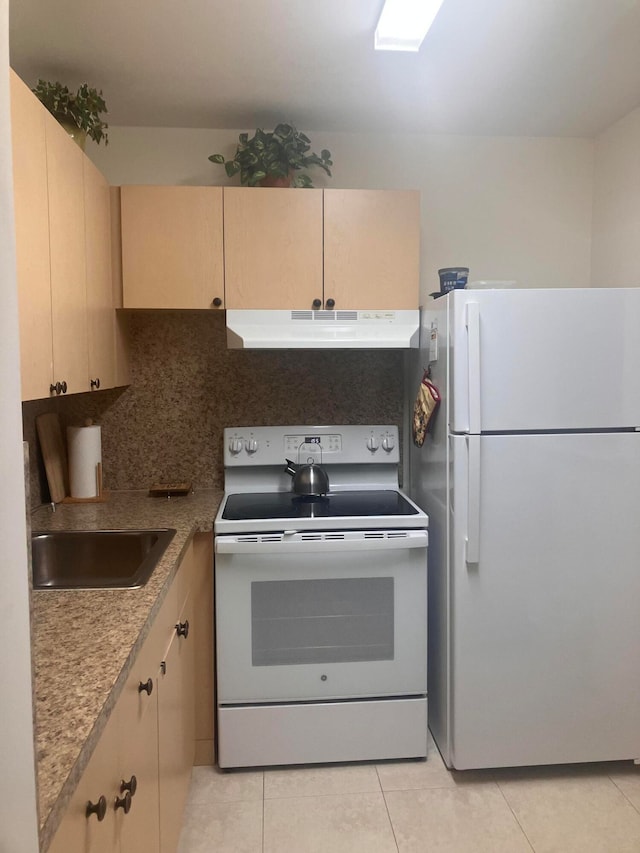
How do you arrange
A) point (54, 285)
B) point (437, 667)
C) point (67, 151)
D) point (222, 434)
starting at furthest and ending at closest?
point (222, 434), point (437, 667), point (67, 151), point (54, 285)

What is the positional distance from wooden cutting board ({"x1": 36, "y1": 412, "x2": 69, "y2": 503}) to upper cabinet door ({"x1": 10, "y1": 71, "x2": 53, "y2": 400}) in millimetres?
912

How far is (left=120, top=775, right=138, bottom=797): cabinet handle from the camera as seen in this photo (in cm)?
118

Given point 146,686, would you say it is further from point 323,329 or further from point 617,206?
point 617,206

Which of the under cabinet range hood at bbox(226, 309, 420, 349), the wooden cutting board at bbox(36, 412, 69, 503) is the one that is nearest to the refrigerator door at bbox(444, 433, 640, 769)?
the under cabinet range hood at bbox(226, 309, 420, 349)

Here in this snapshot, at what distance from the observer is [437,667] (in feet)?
7.58

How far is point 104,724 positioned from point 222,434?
6.04 ft

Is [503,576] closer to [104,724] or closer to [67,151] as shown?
[104,724]

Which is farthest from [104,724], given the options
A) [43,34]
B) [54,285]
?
[43,34]

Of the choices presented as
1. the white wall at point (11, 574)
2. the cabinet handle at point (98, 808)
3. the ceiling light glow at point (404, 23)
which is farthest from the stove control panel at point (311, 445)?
the white wall at point (11, 574)

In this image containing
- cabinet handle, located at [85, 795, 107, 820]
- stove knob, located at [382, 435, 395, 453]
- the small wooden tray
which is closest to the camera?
cabinet handle, located at [85, 795, 107, 820]

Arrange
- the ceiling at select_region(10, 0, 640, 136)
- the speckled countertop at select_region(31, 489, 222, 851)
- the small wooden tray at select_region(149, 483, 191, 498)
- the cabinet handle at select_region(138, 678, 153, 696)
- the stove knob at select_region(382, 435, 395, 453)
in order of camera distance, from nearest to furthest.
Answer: the speckled countertop at select_region(31, 489, 222, 851)
the cabinet handle at select_region(138, 678, 153, 696)
the ceiling at select_region(10, 0, 640, 136)
the small wooden tray at select_region(149, 483, 191, 498)
the stove knob at select_region(382, 435, 395, 453)

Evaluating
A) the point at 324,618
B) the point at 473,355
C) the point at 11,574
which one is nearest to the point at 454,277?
the point at 473,355

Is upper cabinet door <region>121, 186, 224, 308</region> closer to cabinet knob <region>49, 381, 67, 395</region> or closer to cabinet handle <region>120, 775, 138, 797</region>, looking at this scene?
cabinet knob <region>49, 381, 67, 395</region>

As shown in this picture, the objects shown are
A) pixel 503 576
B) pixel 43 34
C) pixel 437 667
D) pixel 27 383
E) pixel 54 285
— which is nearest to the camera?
pixel 27 383
